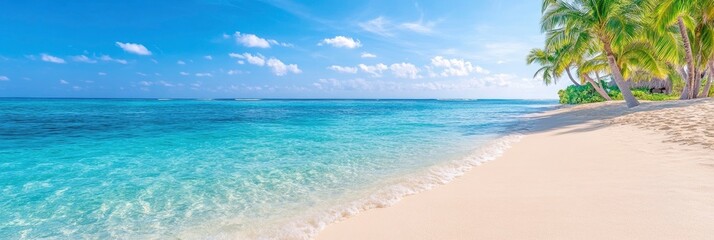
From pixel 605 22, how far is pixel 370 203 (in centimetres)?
1903

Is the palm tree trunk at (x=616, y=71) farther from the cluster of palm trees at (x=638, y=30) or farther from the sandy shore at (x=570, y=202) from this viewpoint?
the sandy shore at (x=570, y=202)

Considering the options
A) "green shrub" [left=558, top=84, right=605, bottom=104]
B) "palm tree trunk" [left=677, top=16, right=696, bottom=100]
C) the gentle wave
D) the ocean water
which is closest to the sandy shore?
the gentle wave

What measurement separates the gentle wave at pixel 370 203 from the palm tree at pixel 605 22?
14645 millimetres

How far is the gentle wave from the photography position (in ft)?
11.3

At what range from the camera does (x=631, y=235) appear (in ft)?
8.38

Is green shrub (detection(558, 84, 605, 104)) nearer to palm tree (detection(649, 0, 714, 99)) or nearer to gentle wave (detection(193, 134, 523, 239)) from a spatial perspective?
palm tree (detection(649, 0, 714, 99))

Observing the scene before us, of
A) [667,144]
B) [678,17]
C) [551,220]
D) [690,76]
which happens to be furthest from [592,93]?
[551,220]

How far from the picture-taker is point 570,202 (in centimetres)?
350

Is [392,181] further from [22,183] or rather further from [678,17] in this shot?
[678,17]

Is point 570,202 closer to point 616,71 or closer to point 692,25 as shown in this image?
point 616,71

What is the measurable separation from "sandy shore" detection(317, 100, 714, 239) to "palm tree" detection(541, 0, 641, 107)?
1259cm

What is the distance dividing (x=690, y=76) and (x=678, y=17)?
5312 mm

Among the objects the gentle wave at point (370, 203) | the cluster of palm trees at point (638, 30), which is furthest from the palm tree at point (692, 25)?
the gentle wave at point (370, 203)

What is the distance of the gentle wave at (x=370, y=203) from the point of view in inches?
136
